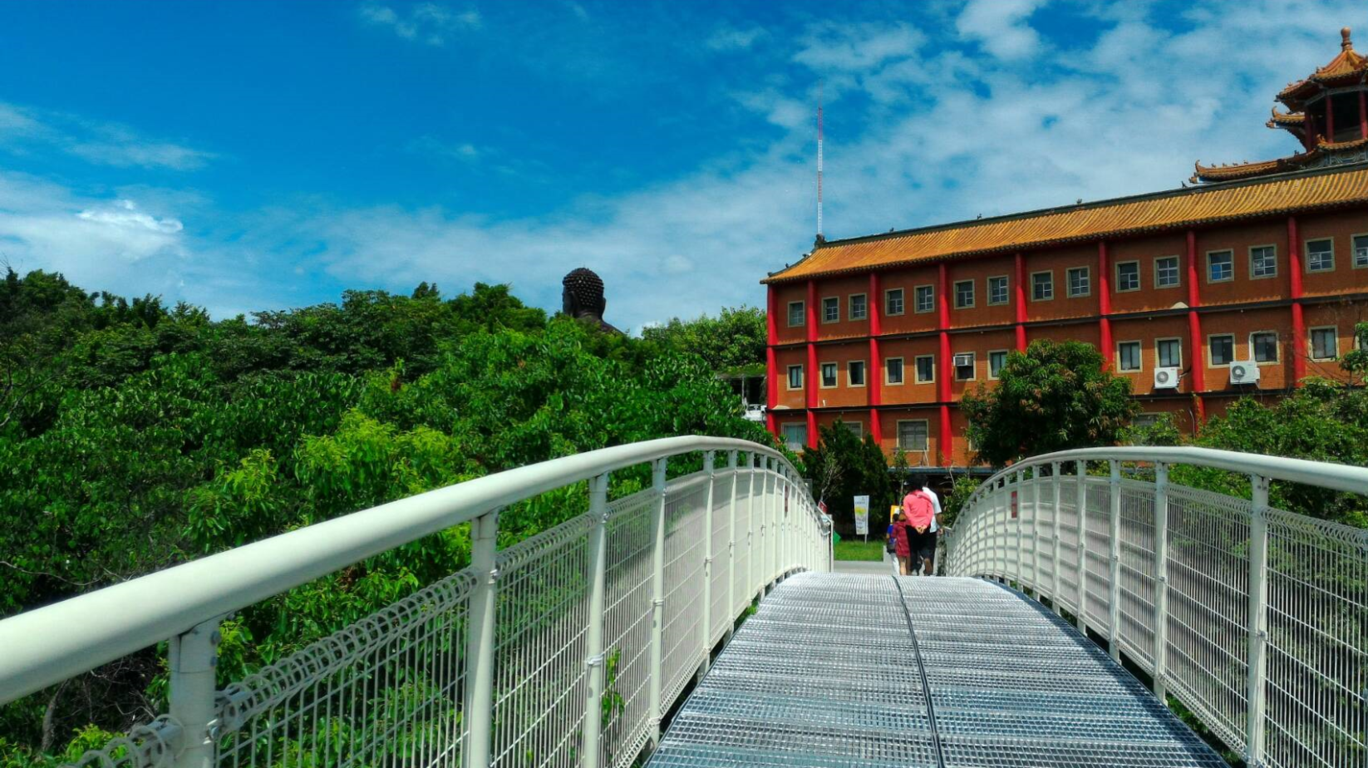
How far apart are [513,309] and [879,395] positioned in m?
19.3

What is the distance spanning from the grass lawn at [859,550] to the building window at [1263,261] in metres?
16.0

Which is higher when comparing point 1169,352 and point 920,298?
point 920,298

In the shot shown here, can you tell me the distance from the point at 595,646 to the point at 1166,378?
3551 centimetres

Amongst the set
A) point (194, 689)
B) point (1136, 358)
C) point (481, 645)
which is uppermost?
point (1136, 358)

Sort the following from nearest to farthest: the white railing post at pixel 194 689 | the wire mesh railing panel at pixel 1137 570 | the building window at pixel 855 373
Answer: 1. the white railing post at pixel 194 689
2. the wire mesh railing panel at pixel 1137 570
3. the building window at pixel 855 373

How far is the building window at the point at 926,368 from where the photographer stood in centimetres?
3994

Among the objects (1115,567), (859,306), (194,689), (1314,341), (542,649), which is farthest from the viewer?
(859,306)

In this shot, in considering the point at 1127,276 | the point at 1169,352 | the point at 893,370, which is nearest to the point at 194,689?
the point at 1169,352

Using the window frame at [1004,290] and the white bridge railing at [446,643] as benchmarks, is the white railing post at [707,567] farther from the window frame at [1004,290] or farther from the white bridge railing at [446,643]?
the window frame at [1004,290]

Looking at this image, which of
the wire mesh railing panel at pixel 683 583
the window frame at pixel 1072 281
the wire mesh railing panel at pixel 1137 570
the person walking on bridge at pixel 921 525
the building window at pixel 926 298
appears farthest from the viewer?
the building window at pixel 926 298

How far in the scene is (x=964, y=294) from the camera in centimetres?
3941

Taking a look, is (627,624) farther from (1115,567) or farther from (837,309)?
(837,309)

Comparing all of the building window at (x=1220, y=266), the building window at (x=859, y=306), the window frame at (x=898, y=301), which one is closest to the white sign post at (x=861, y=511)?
the window frame at (x=898, y=301)

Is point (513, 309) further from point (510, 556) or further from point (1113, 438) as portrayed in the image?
point (510, 556)
